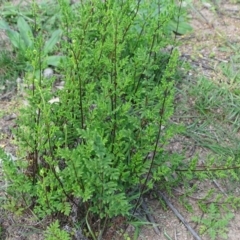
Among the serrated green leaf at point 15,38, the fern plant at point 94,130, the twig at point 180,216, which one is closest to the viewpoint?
the fern plant at point 94,130

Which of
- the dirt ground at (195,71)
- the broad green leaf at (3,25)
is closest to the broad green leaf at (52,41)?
the broad green leaf at (3,25)

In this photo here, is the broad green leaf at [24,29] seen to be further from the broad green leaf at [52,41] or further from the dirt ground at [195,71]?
the dirt ground at [195,71]

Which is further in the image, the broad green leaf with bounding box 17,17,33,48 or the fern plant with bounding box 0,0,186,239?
the broad green leaf with bounding box 17,17,33,48

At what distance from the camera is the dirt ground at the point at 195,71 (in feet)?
7.58

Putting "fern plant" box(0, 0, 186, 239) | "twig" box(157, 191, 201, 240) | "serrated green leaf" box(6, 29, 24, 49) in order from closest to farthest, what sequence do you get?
"fern plant" box(0, 0, 186, 239) → "twig" box(157, 191, 201, 240) → "serrated green leaf" box(6, 29, 24, 49)

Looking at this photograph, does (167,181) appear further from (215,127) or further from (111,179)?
(215,127)

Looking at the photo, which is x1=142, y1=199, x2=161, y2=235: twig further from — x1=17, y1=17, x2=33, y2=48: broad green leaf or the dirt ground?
x1=17, y1=17, x2=33, y2=48: broad green leaf

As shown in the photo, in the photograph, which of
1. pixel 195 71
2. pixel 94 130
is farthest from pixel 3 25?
pixel 94 130

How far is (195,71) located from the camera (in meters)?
3.19

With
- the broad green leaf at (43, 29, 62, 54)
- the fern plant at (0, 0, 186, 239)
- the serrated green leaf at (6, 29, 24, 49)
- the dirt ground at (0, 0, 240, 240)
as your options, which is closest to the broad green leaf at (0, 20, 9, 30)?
the serrated green leaf at (6, 29, 24, 49)

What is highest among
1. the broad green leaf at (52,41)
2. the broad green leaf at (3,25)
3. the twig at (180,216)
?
the broad green leaf at (3,25)

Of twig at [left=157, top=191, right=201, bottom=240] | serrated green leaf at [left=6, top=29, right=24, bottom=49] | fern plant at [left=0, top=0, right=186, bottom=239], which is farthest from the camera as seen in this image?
serrated green leaf at [left=6, top=29, right=24, bottom=49]

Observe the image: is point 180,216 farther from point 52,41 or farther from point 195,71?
point 52,41

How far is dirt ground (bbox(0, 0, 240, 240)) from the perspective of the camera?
2.31 m
